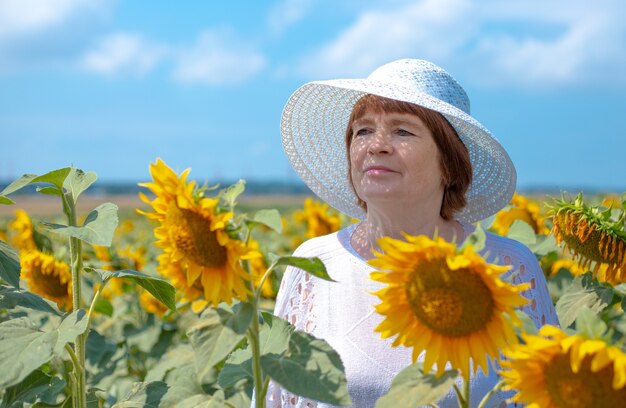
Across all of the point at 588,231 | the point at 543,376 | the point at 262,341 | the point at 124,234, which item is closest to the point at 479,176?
the point at 588,231

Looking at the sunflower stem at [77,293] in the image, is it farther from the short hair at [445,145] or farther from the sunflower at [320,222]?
the sunflower at [320,222]

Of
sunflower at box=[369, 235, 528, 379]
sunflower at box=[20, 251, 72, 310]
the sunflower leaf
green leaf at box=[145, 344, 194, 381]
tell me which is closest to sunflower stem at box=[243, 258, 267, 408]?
sunflower at box=[369, 235, 528, 379]

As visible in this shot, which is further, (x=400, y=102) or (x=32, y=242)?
(x=32, y=242)

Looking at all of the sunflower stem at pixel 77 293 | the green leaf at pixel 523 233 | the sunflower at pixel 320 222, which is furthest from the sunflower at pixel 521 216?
the sunflower stem at pixel 77 293

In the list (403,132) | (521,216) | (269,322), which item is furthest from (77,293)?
(521,216)

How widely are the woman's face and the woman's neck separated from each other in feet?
0.21

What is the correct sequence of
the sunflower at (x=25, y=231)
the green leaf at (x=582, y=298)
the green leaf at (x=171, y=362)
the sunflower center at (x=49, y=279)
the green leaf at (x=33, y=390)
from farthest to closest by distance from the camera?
1. the sunflower at (x=25, y=231)
2. the sunflower center at (x=49, y=279)
3. the green leaf at (x=171, y=362)
4. the green leaf at (x=582, y=298)
5. the green leaf at (x=33, y=390)

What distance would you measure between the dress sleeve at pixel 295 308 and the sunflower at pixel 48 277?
3.79ft

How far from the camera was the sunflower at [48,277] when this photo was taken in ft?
10.1

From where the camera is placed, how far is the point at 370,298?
2.18 meters

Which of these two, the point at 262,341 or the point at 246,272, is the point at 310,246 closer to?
the point at 262,341

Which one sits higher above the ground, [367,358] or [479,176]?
[479,176]

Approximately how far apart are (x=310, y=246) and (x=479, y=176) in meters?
0.57

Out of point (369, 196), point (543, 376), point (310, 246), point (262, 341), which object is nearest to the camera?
point (543, 376)
